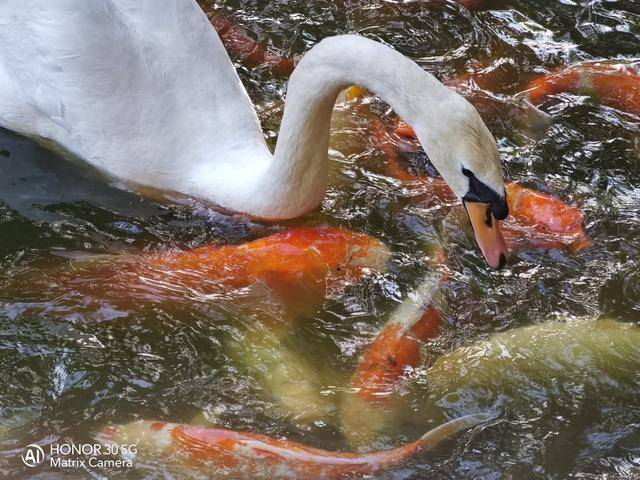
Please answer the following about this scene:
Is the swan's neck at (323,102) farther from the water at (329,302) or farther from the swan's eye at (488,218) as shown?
the swan's eye at (488,218)

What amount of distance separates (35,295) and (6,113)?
122cm

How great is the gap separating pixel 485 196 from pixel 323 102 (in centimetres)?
88

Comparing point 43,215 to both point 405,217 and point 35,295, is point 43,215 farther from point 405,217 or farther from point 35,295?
point 405,217

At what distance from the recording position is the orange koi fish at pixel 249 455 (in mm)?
3732

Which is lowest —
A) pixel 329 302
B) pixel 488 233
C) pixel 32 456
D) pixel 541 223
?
pixel 32 456

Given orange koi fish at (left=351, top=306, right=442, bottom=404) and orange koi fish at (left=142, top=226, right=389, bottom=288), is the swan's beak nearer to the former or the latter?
orange koi fish at (left=351, top=306, right=442, bottom=404)

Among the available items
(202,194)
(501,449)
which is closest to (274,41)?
(202,194)

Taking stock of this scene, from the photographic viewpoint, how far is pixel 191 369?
423cm

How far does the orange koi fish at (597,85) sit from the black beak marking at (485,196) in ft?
5.95

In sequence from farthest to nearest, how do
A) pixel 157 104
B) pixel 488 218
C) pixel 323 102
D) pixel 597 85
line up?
pixel 597 85, pixel 157 104, pixel 323 102, pixel 488 218

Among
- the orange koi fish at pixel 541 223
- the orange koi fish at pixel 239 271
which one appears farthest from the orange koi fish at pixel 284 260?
the orange koi fish at pixel 541 223

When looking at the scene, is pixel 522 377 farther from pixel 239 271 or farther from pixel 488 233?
pixel 239 271

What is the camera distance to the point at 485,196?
13.4 ft

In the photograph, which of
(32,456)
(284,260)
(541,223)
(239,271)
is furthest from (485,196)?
(32,456)
